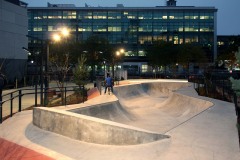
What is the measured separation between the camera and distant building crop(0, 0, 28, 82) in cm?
4206

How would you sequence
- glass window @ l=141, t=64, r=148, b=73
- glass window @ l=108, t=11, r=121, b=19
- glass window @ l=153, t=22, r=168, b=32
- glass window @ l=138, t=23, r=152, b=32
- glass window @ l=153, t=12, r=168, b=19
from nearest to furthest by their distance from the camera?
glass window @ l=141, t=64, r=148, b=73, glass window @ l=153, t=22, r=168, b=32, glass window @ l=153, t=12, r=168, b=19, glass window @ l=138, t=23, r=152, b=32, glass window @ l=108, t=11, r=121, b=19

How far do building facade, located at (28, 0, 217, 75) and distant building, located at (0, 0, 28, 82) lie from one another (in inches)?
1869

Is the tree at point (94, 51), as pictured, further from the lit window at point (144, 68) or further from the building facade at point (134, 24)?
the lit window at point (144, 68)

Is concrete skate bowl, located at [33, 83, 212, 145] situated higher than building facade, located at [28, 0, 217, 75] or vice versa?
building facade, located at [28, 0, 217, 75]

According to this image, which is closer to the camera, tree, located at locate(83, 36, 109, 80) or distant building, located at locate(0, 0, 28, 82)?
distant building, located at locate(0, 0, 28, 82)

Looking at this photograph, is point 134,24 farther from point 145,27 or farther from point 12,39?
point 12,39

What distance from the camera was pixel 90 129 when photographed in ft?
33.8

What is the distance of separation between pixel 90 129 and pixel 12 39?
125 feet

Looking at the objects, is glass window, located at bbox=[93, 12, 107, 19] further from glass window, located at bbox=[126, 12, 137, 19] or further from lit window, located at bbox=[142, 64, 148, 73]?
lit window, located at bbox=[142, 64, 148, 73]

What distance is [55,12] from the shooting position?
96688 mm

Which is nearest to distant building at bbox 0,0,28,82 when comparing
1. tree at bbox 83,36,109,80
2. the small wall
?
tree at bbox 83,36,109,80

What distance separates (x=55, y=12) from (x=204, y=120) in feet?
298

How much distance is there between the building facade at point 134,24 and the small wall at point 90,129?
81.8 metres

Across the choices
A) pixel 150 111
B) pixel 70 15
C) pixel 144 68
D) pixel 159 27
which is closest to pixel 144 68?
pixel 144 68
